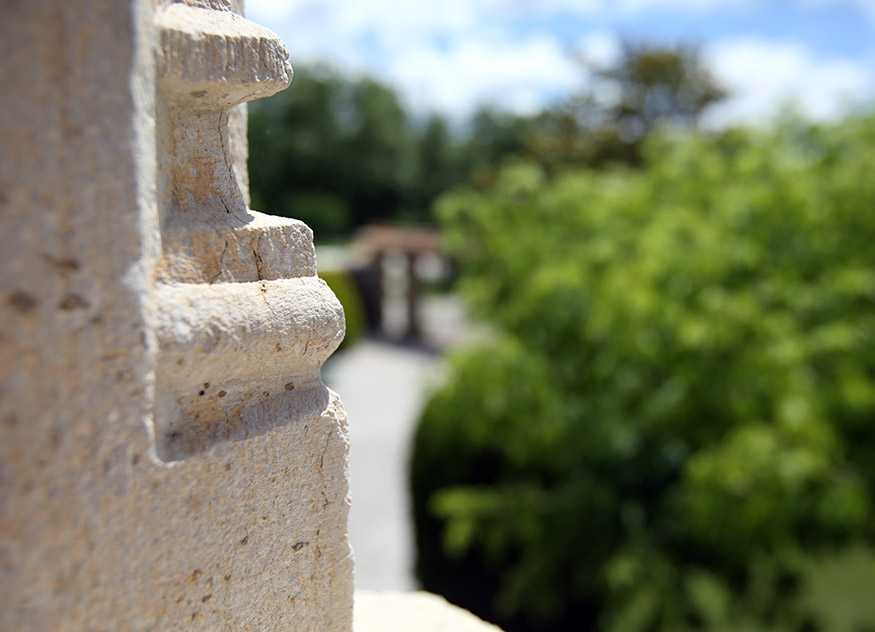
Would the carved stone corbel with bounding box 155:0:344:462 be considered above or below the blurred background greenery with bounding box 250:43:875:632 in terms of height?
above

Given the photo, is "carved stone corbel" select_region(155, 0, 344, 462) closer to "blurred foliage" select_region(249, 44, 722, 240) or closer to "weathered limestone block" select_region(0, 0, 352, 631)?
"weathered limestone block" select_region(0, 0, 352, 631)

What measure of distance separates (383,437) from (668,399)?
685 centimetres

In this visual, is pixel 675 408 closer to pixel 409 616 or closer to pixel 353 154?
pixel 409 616

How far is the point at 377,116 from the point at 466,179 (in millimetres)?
4810

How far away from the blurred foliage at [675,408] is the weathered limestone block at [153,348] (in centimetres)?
391

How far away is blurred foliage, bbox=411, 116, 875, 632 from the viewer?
192 inches

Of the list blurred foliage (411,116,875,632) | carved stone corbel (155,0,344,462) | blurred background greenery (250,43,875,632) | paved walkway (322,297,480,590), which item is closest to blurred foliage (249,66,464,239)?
paved walkway (322,297,480,590)

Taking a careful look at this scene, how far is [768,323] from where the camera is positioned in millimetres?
4883

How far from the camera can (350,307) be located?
14375mm

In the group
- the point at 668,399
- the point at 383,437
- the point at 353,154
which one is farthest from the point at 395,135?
the point at 668,399

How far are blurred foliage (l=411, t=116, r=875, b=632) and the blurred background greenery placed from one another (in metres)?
0.02

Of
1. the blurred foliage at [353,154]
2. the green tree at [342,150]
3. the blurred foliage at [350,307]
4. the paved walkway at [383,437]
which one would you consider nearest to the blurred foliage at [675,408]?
the paved walkway at [383,437]

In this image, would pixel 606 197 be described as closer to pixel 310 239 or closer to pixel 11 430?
pixel 310 239

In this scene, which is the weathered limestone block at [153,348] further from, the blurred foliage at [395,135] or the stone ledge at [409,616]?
the blurred foliage at [395,135]
